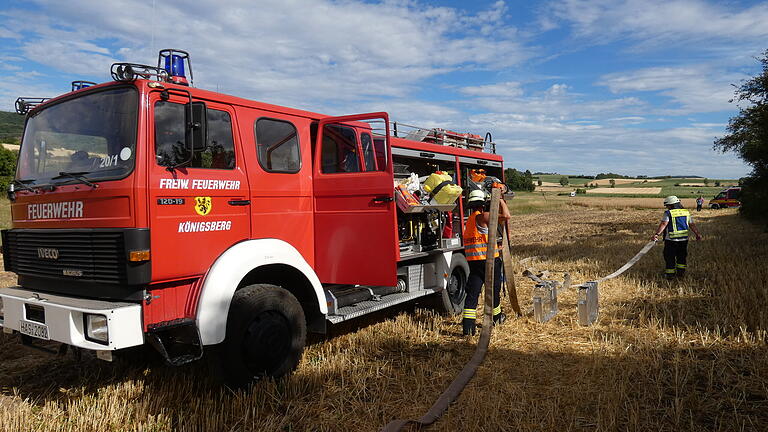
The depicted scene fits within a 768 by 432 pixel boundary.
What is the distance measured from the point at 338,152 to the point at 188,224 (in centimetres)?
193

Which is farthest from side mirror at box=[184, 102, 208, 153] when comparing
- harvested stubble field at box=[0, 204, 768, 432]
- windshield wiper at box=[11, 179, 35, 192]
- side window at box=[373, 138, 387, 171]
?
side window at box=[373, 138, 387, 171]

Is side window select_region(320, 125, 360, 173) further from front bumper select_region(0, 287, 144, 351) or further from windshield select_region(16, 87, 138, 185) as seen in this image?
front bumper select_region(0, 287, 144, 351)

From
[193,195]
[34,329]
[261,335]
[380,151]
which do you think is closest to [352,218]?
[380,151]

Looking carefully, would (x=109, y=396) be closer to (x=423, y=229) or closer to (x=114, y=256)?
(x=114, y=256)

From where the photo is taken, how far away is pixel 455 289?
7.45m

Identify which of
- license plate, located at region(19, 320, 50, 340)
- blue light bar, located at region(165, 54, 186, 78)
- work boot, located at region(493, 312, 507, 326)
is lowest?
work boot, located at region(493, 312, 507, 326)

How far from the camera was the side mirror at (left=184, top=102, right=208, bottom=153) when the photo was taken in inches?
156

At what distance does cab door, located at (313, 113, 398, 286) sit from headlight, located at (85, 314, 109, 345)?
7.04 ft

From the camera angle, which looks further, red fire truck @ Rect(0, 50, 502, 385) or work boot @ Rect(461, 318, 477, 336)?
work boot @ Rect(461, 318, 477, 336)

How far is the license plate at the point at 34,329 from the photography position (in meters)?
3.93

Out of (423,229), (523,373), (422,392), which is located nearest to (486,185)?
(423,229)

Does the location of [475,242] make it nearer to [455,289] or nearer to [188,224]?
[455,289]

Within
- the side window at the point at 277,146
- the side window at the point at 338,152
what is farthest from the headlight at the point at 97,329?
the side window at the point at 338,152

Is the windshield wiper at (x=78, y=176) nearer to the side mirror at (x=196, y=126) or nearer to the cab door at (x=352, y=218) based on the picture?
the side mirror at (x=196, y=126)
